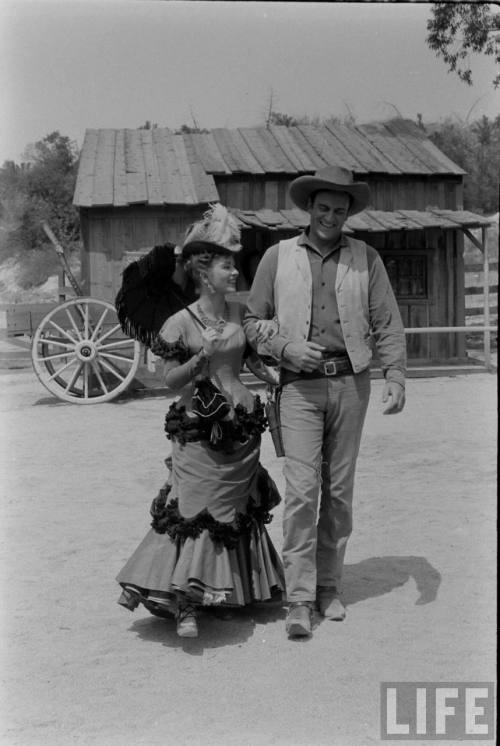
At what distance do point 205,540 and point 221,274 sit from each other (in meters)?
1.08

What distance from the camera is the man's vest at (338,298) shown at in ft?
13.1

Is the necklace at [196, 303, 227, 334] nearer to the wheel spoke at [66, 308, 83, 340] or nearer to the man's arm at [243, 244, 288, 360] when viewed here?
the man's arm at [243, 244, 288, 360]

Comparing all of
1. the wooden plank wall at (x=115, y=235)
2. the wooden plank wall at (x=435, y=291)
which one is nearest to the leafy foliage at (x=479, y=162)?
the wooden plank wall at (x=435, y=291)

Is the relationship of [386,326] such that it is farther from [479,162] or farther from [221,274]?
[479,162]

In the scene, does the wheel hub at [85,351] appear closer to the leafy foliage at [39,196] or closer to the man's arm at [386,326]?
the man's arm at [386,326]

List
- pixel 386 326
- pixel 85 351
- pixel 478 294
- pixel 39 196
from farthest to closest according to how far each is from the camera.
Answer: pixel 39 196 → pixel 478 294 → pixel 85 351 → pixel 386 326

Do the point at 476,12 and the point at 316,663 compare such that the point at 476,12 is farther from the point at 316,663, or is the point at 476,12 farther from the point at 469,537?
the point at 316,663

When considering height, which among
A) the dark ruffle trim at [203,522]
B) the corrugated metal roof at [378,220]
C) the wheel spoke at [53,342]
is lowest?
the dark ruffle trim at [203,522]

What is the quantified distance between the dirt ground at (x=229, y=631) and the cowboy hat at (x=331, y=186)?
1785 mm

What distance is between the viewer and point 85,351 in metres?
11.7

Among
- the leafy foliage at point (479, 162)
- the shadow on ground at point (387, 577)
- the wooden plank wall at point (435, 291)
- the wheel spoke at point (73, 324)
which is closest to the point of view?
the shadow on ground at point (387, 577)

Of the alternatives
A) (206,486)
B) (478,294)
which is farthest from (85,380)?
(478,294)

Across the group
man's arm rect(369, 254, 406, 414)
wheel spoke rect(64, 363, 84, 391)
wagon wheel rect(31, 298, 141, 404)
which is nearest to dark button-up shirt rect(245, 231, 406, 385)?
man's arm rect(369, 254, 406, 414)

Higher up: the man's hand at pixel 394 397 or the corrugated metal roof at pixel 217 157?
the corrugated metal roof at pixel 217 157
